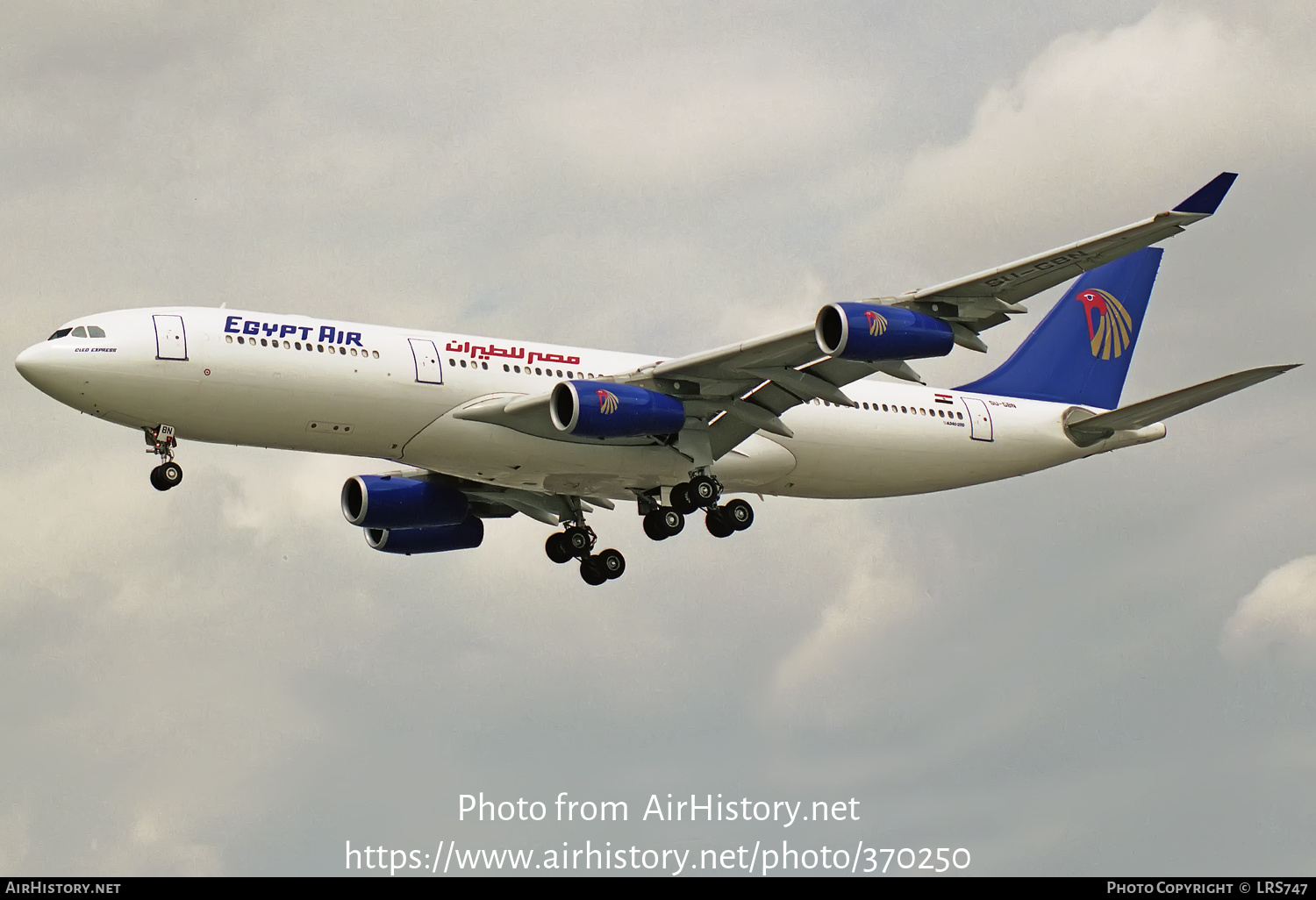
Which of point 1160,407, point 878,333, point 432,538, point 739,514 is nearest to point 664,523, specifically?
point 739,514

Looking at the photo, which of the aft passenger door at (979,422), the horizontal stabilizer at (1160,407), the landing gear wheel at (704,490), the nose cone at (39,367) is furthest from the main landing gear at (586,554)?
the nose cone at (39,367)

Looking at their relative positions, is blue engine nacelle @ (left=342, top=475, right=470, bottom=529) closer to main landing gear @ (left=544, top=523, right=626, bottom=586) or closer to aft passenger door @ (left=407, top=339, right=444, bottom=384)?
main landing gear @ (left=544, top=523, right=626, bottom=586)

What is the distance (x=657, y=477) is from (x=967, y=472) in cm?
995

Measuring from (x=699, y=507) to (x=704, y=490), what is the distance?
0.52 m

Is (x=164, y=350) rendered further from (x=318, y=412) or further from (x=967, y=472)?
(x=967, y=472)

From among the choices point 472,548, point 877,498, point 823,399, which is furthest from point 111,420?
point 877,498

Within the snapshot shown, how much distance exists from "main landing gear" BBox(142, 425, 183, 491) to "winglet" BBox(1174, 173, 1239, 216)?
23320 millimetres

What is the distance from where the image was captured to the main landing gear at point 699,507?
4809cm

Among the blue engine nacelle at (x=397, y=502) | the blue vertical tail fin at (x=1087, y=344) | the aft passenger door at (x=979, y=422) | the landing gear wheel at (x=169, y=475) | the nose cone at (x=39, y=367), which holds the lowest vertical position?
the landing gear wheel at (x=169, y=475)

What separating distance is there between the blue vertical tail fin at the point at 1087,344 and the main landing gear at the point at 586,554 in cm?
1161

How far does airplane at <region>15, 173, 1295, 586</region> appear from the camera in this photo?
139ft

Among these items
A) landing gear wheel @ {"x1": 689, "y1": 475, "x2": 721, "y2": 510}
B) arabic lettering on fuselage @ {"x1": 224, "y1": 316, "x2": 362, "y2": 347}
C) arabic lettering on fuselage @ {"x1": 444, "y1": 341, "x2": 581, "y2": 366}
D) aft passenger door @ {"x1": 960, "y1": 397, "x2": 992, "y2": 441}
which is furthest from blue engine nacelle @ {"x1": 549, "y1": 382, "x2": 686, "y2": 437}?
aft passenger door @ {"x1": 960, "y1": 397, "x2": 992, "y2": 441}

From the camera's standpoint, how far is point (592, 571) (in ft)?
173

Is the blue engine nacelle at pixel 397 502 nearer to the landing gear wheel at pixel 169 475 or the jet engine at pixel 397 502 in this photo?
the jet engine at pixel 397 502
